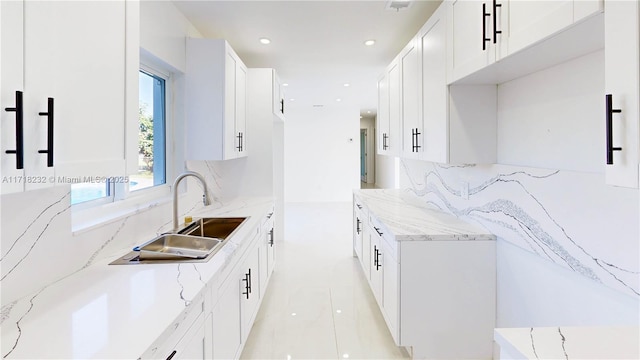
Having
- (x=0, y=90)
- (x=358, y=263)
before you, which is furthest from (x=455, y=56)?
(x=358, y=263)

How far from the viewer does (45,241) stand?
135cm

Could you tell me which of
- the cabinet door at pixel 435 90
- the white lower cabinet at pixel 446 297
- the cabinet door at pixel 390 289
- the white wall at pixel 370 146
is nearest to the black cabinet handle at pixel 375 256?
the cabinet door at pixel 390 289

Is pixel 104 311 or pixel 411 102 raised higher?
pixel 411 102

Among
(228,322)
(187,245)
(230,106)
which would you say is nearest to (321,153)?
(230,106)

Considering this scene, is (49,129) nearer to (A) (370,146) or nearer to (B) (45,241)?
(B) (45,241)

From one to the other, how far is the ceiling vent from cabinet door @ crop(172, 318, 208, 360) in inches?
97.2

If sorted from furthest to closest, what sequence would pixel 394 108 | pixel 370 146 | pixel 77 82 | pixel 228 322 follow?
1. pixel 370 146
2. pixel 394 108
3. pixel 228 322
4. pixel 77 82

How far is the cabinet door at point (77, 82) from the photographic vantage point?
86 centimetres

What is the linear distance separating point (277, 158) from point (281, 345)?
3.37m

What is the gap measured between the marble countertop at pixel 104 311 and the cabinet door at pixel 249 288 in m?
0.54

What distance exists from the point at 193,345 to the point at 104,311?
0.35 m

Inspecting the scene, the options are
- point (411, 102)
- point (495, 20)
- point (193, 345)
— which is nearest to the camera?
point (193, 345)

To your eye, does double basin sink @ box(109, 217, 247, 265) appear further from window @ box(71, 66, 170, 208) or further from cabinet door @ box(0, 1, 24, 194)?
cabinet door @ box(0, 1, 24, 194)

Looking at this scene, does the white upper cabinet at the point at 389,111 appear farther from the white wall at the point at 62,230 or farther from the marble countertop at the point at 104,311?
the marble countertop at the point at 104,311
